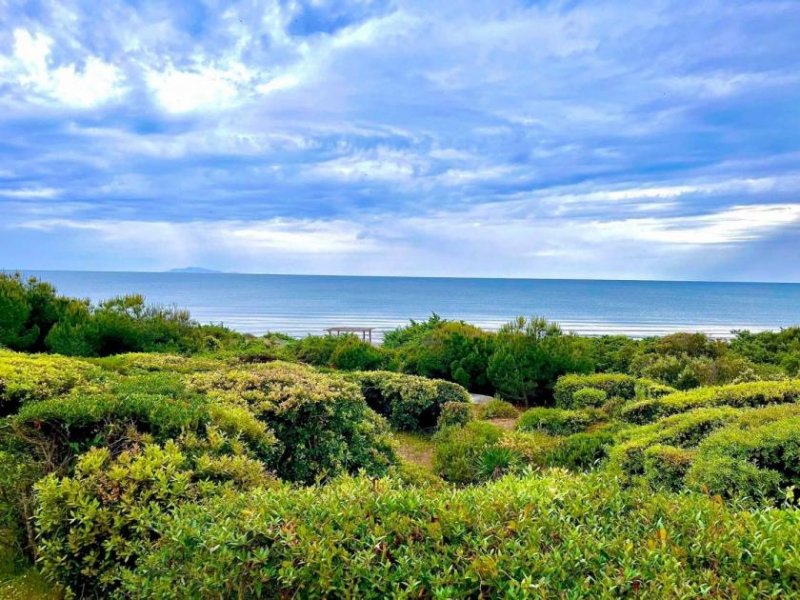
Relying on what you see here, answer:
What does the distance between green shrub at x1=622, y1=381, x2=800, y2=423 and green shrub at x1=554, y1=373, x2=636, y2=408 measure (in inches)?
95.0

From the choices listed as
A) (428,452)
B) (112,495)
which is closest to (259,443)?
(112,495)

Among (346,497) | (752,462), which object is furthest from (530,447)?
(346,497)

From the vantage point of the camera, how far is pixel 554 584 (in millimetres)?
1984

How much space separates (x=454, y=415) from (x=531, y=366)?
447 cm

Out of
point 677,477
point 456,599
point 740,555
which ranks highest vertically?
point 740,555

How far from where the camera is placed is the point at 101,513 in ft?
10.6

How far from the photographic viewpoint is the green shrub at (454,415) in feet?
34.8

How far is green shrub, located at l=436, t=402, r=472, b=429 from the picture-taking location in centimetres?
1061

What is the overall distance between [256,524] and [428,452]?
7643mm

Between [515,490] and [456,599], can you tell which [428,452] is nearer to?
[515,490]

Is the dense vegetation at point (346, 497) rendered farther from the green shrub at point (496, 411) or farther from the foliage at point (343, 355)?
the foliage at point (343, 355)

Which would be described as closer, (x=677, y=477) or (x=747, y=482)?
(x=747, y=482)

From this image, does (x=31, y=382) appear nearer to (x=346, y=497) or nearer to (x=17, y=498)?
(x=17, y=498)

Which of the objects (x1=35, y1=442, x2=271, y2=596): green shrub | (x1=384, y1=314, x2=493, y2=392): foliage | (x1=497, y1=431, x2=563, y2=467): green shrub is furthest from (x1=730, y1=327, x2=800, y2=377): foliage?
(x1=35, y1=442, x2=271, y2=596): green shrub
